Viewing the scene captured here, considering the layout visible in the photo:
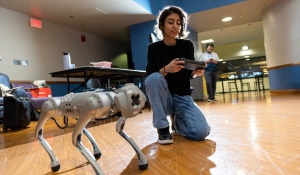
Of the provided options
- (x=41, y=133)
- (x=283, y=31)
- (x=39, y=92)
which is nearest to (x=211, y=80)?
(x=283, y=31)

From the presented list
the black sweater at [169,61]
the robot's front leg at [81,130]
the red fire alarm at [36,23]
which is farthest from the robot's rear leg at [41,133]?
the red fire alarm at [36,23]

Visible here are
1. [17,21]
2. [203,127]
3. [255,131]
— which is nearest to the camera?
[203,127]

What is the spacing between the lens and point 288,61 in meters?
5.30

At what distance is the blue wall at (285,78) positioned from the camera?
5.21m

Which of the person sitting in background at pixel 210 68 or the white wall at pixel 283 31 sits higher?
the white wall at pixel 283 31

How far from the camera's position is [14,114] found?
2871 millimetres

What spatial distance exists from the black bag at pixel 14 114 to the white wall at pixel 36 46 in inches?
68.8

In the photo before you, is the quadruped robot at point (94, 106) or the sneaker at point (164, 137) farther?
the sneaker at point (164, 137)

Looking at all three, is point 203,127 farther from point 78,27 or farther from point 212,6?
point 78,27

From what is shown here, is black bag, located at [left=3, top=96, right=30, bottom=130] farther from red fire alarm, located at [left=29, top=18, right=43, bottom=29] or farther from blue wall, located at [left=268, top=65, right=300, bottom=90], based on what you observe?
blue wall, located at [left=268, top=65, right=300, bottom=90]

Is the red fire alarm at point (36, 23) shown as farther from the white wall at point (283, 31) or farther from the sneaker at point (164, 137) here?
the white wall at point (283, 31)

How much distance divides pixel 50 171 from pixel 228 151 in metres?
0.86

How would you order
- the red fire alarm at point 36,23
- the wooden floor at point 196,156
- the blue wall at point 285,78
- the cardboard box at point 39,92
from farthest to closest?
the blue wall at point 285,78
the red fire alarm at point 36,23
the cardboard box at point 39,92
the wooden floor at point 196,156

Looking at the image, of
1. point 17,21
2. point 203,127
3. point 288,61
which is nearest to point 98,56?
point 17,21
